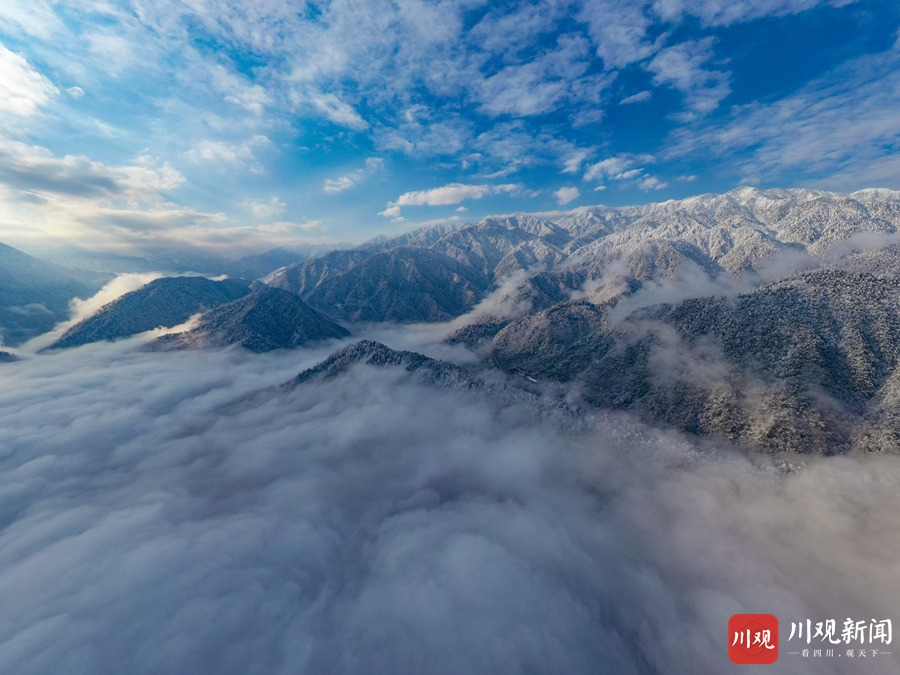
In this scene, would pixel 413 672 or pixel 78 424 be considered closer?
pixel 413 672

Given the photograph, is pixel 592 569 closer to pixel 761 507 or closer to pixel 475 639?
pixel 475 639

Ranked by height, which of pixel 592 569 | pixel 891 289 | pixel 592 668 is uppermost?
pixel 891 289

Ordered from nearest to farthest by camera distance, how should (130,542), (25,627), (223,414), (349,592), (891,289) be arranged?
(25,627) → (349,592) → (130,542) → (891,289) → (223,414)

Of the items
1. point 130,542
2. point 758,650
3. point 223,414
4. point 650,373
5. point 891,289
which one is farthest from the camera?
point 223,414

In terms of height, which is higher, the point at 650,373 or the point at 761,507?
the point at 650,373

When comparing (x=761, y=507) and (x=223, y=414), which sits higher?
(x=223, y=414)

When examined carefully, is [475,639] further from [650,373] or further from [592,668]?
[650,373]

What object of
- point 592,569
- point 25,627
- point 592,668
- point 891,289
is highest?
point 891,289

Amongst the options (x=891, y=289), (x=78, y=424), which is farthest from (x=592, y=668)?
(x=78, y=424)

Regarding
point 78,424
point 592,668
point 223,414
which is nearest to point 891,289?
point 592,668
